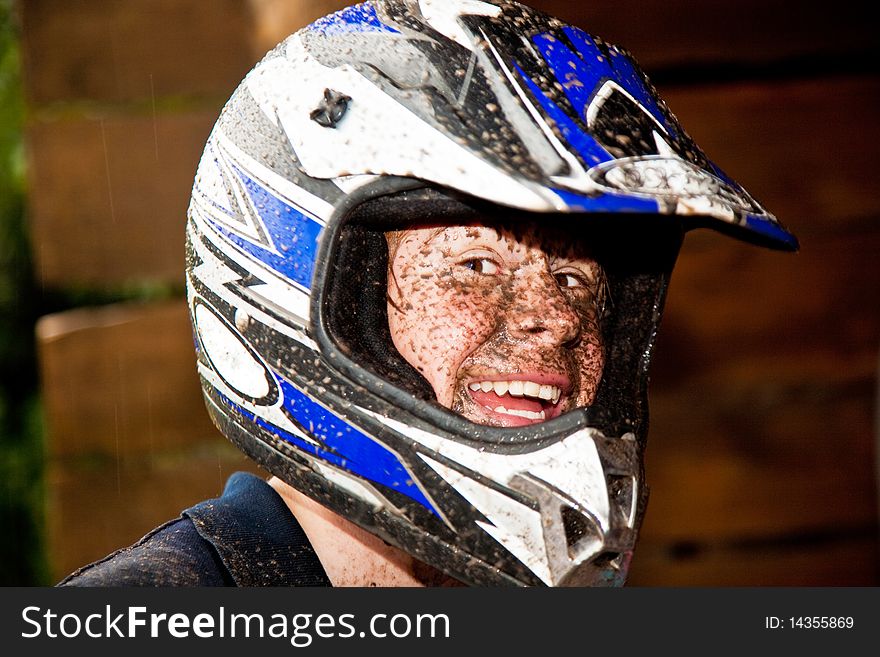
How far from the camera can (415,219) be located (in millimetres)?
1189

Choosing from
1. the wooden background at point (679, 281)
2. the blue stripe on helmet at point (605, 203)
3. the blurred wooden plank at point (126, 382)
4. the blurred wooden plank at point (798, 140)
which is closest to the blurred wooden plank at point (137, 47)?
the wooden background at point (679, 281)

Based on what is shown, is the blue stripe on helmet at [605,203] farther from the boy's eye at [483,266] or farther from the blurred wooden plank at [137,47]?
the blurred wooden plank at [137,47]

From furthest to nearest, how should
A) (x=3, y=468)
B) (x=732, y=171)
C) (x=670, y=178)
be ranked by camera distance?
(x=3, y=468), (x=732, y=171), (x=670, y=178)

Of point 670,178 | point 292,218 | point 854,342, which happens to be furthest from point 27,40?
point 854,342

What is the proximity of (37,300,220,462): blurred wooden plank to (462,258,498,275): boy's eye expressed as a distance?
4.14 feet

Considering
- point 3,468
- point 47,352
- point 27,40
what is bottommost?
point 3,468

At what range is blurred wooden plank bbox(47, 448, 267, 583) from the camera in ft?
7.79

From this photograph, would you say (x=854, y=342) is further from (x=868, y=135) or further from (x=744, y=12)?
(x=744, y=12)

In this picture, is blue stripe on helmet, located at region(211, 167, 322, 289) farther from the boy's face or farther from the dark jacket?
the dark jacket

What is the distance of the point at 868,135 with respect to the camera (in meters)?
2.34

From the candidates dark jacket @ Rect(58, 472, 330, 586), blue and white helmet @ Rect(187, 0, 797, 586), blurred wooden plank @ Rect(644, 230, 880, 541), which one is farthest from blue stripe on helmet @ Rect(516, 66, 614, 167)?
blurred wooden plank @ Rect(644, 230, 880, 541)

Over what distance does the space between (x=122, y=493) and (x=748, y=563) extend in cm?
143

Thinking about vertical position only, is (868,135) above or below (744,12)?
below

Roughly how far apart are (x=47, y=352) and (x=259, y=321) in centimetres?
137
